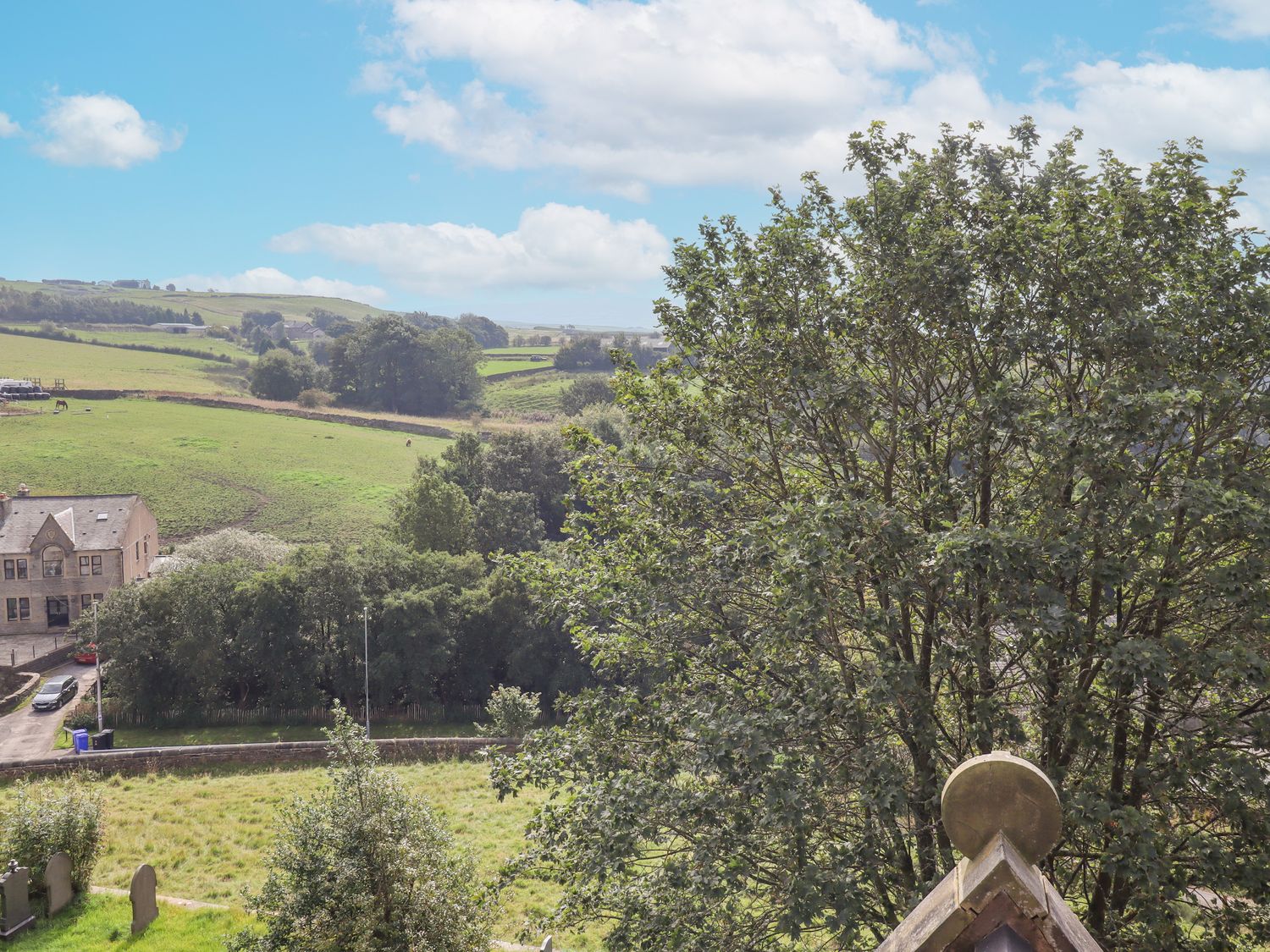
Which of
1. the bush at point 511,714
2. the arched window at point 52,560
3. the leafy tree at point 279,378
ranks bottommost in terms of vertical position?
the bush at point 511,714

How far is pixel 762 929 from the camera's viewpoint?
10.3 meters

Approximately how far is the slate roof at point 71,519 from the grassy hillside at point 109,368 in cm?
5235

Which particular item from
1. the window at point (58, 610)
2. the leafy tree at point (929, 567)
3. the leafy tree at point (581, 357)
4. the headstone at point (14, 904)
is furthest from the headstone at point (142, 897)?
the leafy tree at point (581, 357)

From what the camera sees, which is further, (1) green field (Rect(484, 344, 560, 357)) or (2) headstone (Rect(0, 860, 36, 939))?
(1) green field (Rect(484, 344, 560, 357))

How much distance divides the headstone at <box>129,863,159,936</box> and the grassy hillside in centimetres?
10849

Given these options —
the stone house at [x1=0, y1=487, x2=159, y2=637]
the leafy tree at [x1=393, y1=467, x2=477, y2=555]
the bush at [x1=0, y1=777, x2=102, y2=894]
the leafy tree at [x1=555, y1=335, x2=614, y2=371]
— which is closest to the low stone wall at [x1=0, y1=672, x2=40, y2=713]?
the stone house at [x1=0, y1=487, x2=159, y2=637]

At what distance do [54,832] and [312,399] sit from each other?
11127 cm

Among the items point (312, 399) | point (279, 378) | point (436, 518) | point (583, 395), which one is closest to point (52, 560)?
point (436, 518)

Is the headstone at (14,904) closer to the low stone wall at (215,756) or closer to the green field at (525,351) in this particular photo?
the low stone wall at (215,756)

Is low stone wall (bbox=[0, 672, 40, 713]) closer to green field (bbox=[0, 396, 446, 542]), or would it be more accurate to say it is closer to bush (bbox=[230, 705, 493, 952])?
green field (bbox=[0, 396, 446, 542])

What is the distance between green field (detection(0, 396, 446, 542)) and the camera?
79750mm

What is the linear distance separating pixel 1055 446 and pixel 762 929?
6276 millimetres

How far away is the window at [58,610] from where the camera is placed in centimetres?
6209

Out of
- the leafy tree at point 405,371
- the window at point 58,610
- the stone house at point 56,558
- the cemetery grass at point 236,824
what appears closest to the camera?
the cemetery grass at point 236,824
